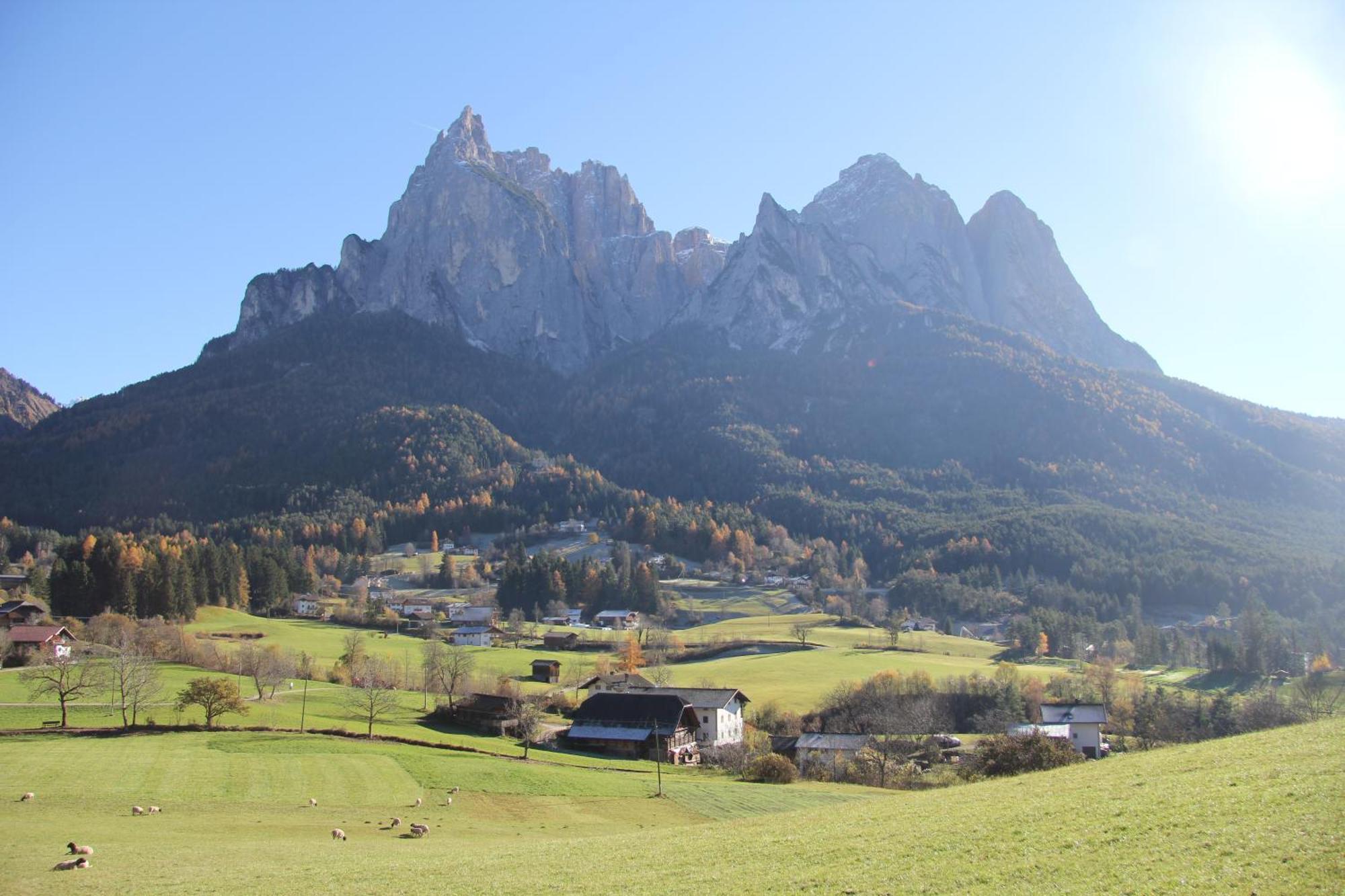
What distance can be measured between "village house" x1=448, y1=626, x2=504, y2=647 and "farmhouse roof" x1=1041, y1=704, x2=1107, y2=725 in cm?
6277

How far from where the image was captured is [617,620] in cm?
13112

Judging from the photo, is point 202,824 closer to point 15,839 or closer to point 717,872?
point 15,839

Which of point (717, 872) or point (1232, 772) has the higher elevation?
point (1232, 772)

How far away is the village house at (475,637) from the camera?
4424 inches

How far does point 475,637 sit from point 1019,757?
79.1m

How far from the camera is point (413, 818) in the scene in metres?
38.7

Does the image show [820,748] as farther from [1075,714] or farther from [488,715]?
[488,715]

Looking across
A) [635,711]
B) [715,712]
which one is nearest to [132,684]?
[635,711]

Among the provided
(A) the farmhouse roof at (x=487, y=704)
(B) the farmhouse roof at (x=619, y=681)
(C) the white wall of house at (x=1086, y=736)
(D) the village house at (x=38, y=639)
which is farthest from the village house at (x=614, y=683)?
(D) the village house at (x=38, y=639)

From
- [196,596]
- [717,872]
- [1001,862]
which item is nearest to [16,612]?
[196,596]

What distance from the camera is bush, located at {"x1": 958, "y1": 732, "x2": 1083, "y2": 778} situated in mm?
47188

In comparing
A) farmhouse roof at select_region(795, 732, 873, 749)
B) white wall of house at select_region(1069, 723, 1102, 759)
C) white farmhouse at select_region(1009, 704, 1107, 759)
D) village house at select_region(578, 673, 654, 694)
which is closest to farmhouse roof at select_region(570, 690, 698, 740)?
farmhouse roof at select_region(795, 732, 873, 749)

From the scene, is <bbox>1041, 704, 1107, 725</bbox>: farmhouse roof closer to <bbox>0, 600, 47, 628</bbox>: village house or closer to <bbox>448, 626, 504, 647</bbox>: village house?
<bbox>448, 626, 504, 647</bbox>: village house

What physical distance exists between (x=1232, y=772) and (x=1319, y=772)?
2837mm
